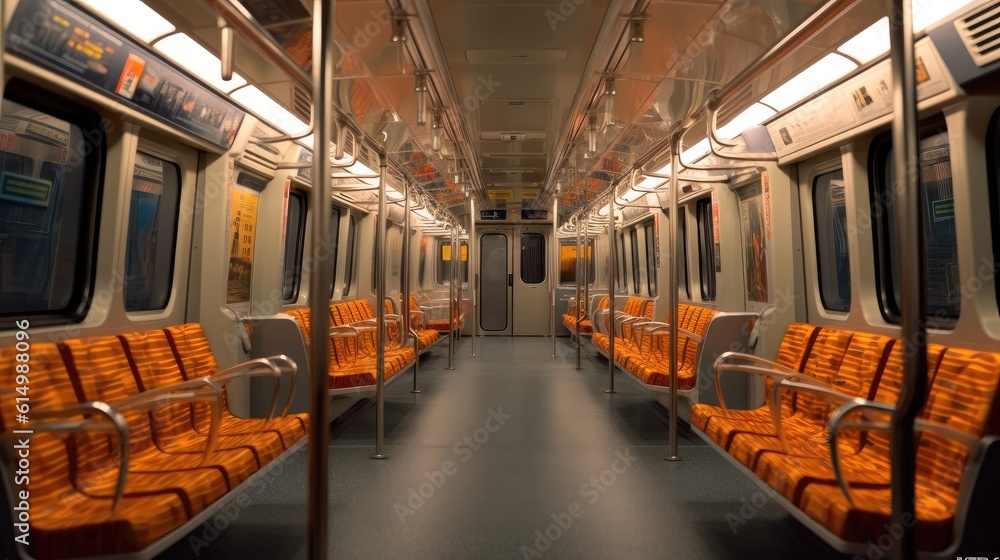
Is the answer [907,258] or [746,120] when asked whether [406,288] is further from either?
[907,258]

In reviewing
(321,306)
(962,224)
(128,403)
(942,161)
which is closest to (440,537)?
A: (128,403)

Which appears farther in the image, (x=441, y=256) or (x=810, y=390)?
(x=441, y=256)

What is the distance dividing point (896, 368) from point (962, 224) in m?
0.81

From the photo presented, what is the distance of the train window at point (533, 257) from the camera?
13.3 metres

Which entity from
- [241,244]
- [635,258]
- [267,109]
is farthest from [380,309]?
[635,258]

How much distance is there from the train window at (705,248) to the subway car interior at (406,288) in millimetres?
450

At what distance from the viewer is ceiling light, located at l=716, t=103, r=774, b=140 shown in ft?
13.5

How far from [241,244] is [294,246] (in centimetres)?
148

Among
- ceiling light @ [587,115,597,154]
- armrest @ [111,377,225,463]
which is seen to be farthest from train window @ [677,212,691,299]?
armrest @ [111,377,225,463]

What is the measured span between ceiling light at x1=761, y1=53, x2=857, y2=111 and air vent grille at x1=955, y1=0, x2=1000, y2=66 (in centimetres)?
76

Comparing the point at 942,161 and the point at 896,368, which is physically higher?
the point at 942,161

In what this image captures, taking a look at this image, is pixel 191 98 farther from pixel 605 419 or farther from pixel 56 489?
pixel 605 419

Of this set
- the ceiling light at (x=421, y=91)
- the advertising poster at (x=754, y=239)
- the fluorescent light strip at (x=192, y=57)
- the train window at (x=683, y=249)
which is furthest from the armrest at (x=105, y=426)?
the train window at (x=683, y=249)

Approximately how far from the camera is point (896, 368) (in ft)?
9.58
